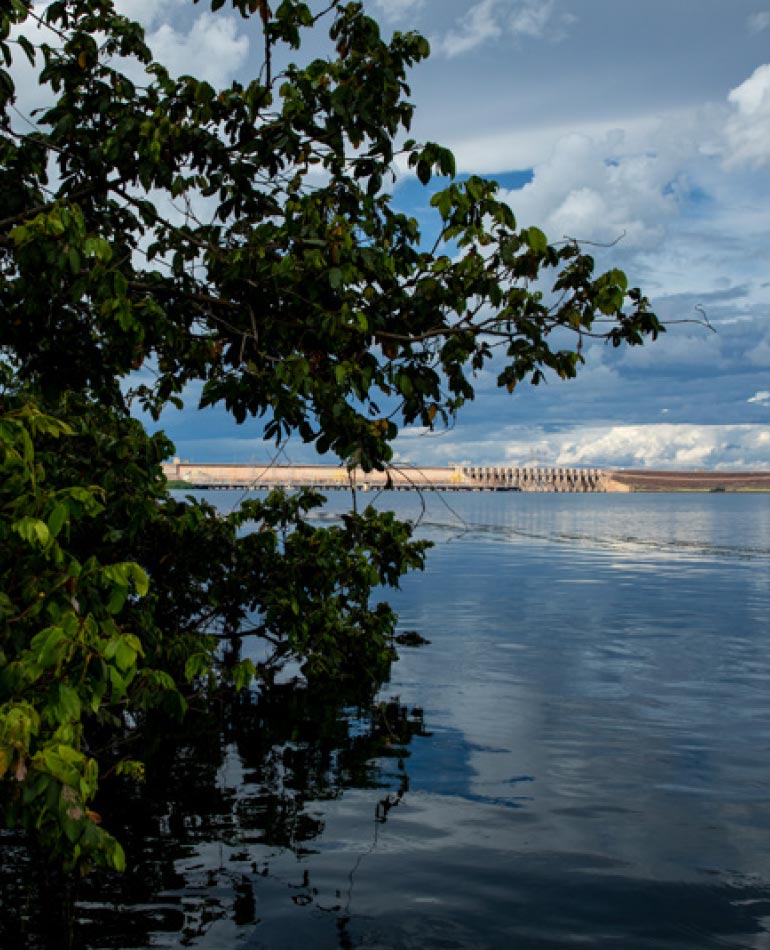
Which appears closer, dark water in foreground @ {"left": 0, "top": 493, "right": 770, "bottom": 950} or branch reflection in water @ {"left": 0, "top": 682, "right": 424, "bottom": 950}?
branch reflection in water @ {"left": 0, "top": 682, "right": 424, "bottom": 950}

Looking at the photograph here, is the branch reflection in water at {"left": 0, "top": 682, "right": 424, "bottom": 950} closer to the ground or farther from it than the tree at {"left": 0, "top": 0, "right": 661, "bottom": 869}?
closer to the ground

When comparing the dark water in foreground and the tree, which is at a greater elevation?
the tree

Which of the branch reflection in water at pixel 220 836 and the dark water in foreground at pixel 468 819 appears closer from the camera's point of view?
the branch reflection in water at pixel 220 836

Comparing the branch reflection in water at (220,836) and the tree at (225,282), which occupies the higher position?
the tree at (225,282)

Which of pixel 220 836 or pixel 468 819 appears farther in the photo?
pixel 468 819

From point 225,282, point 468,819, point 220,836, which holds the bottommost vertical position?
point 468,819

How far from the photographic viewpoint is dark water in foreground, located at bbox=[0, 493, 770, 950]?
27.9 feet

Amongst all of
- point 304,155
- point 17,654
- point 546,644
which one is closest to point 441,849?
point 17,654

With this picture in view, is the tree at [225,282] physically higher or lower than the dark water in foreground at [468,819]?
higher

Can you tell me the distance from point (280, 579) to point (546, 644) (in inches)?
472

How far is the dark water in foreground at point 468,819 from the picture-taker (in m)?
8.51

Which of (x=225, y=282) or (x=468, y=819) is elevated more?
(x=225, y=282)

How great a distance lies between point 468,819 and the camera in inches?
445

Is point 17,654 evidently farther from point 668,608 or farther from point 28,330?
→ point 668,608
